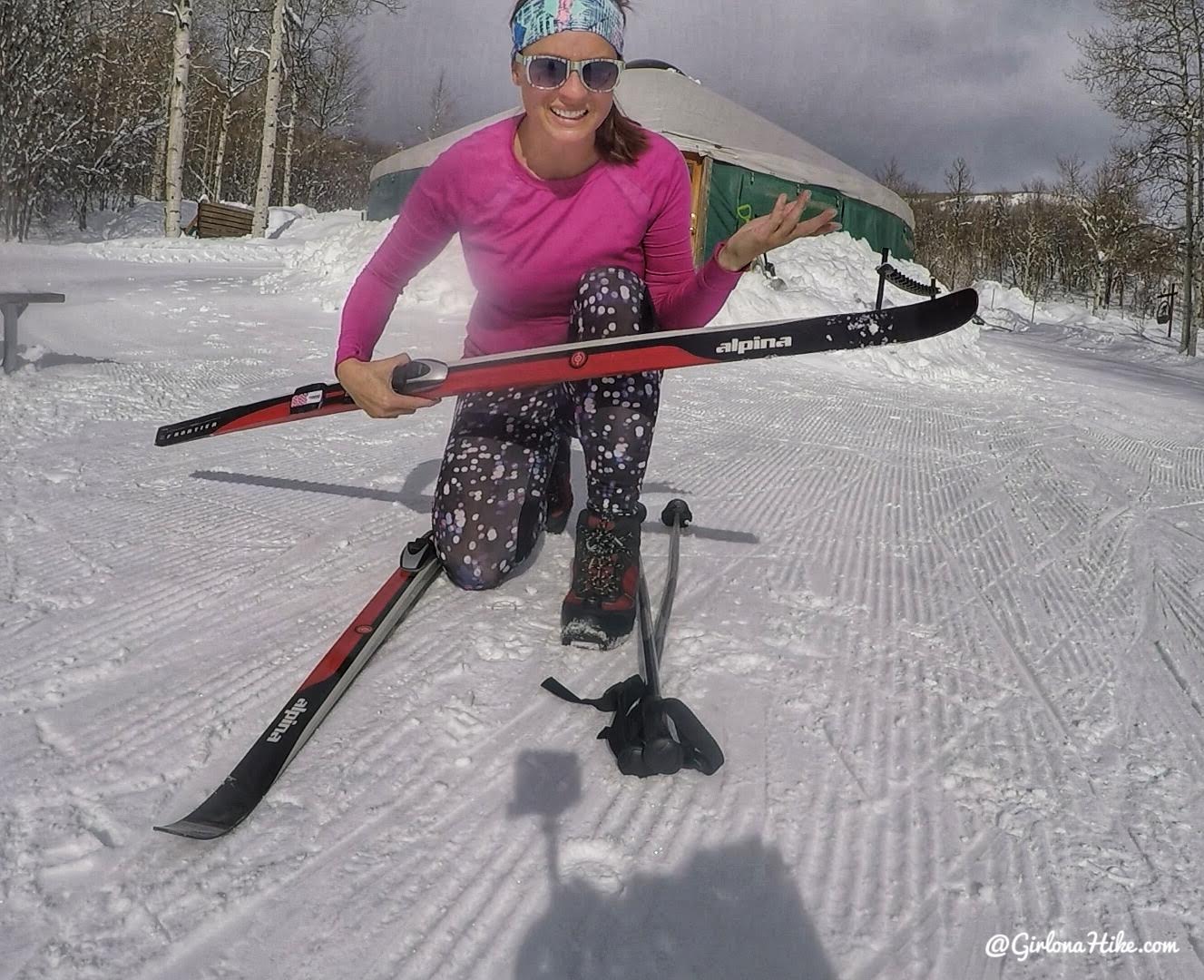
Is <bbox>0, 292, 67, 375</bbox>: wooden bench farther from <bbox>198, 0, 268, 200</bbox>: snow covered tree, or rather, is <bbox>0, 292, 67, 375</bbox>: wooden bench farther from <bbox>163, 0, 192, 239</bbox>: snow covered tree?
<bbox>198, 0, 268, 200</bbox>: snow covered tree

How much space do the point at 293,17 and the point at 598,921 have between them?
65.5ft

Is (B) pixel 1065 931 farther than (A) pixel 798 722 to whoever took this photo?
No

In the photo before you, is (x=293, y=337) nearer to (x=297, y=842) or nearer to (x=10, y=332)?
(x=10, y=332)

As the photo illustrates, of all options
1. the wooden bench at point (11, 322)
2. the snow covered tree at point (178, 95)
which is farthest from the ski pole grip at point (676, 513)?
the snow covered tree at point (178, 95)

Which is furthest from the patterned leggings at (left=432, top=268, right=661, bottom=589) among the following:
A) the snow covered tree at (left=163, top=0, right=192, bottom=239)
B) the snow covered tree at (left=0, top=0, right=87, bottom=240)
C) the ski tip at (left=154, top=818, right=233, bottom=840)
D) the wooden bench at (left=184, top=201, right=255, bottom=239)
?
the wooden bench at (left=184, top=201, right=255, bottom=239)

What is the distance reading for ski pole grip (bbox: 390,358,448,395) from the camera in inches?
68.2

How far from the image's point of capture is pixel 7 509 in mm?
2154

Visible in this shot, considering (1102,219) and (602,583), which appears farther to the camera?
(1102,219)

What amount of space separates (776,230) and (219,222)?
19.2 meters

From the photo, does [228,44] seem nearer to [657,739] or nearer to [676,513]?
[676,513]

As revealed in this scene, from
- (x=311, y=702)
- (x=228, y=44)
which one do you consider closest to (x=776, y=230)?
(x=311, y=702)

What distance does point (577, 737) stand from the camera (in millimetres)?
1358

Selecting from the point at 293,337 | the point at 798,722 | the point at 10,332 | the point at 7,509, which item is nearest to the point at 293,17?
the point at 293,337

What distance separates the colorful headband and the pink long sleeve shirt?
0.67ft
